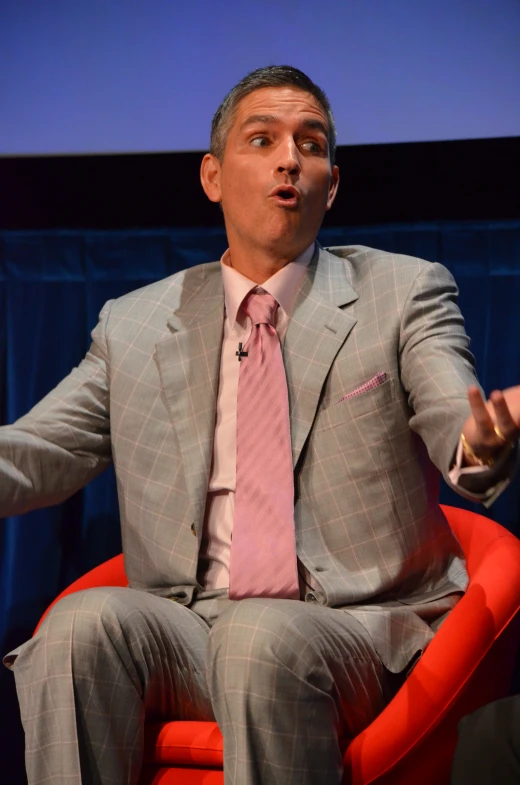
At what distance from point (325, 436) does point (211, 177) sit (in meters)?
0.67

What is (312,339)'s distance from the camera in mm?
1817

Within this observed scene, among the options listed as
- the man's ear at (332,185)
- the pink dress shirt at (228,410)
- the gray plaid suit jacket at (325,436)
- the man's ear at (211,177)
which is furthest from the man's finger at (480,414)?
the man's ear at (211,177)

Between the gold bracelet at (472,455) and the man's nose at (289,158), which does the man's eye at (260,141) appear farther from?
the gold bracelet at (472,455)

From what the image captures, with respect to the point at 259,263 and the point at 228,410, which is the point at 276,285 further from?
the point at 228,410

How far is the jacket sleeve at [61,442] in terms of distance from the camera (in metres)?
1.81

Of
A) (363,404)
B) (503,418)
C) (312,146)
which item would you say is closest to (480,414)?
(503,418)

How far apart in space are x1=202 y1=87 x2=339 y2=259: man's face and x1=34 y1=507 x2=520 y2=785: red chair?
76 cm

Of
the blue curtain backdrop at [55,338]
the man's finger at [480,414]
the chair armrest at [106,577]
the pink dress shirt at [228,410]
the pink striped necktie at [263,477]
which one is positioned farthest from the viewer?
the blue curtain backdrop at [55,338]

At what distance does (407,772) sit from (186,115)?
1.74 m

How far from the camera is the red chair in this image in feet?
4.80

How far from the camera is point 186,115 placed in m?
2.55

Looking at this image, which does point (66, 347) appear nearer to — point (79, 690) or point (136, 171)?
point (136, 171)

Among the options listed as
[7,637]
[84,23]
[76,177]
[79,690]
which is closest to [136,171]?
[76,177]

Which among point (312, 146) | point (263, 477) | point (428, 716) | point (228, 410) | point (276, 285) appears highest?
point (312, 146)
